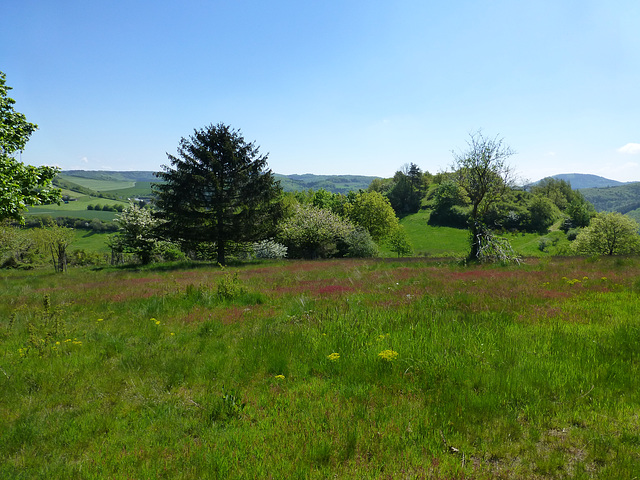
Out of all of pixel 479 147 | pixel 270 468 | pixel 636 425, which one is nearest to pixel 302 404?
pixel 270 468

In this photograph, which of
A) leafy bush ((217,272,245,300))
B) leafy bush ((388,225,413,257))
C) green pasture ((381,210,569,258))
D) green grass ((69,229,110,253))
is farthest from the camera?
green grass ((69,229,110,253))

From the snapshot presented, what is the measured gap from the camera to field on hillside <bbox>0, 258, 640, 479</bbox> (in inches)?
115

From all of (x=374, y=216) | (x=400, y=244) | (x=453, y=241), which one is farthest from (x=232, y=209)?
(x=453, y=241)

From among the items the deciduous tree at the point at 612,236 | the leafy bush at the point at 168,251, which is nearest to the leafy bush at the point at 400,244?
the deciduous tree at the point at 612,236

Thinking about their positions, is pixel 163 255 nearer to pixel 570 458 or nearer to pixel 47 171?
pixel 47 171

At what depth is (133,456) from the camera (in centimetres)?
309

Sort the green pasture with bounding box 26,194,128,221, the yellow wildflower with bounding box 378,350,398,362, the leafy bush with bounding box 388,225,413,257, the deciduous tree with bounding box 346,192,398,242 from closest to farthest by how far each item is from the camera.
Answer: the yellow wildflower with bounding box 378,350,398,362 → the leafy bush with bounding box 388,225,413,257 → the deciduous tree with bounding box 346,192,398,242 → the green pasture with bounding box 26,194,128,221

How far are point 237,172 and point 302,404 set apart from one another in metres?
25.4

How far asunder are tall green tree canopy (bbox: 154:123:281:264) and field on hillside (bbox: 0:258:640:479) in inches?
754

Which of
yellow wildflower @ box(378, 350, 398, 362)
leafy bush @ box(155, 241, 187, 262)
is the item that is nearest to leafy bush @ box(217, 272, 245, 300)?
yellow wildflower @ box(378, 350, 398, 362)

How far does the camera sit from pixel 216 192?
26016 millimetres

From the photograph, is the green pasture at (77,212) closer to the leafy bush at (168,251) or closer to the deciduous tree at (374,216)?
the leafy bush at (168,251)

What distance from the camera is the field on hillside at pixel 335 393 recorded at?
2.92 meters

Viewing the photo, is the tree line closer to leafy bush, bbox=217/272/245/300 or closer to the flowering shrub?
the flowering shrub
